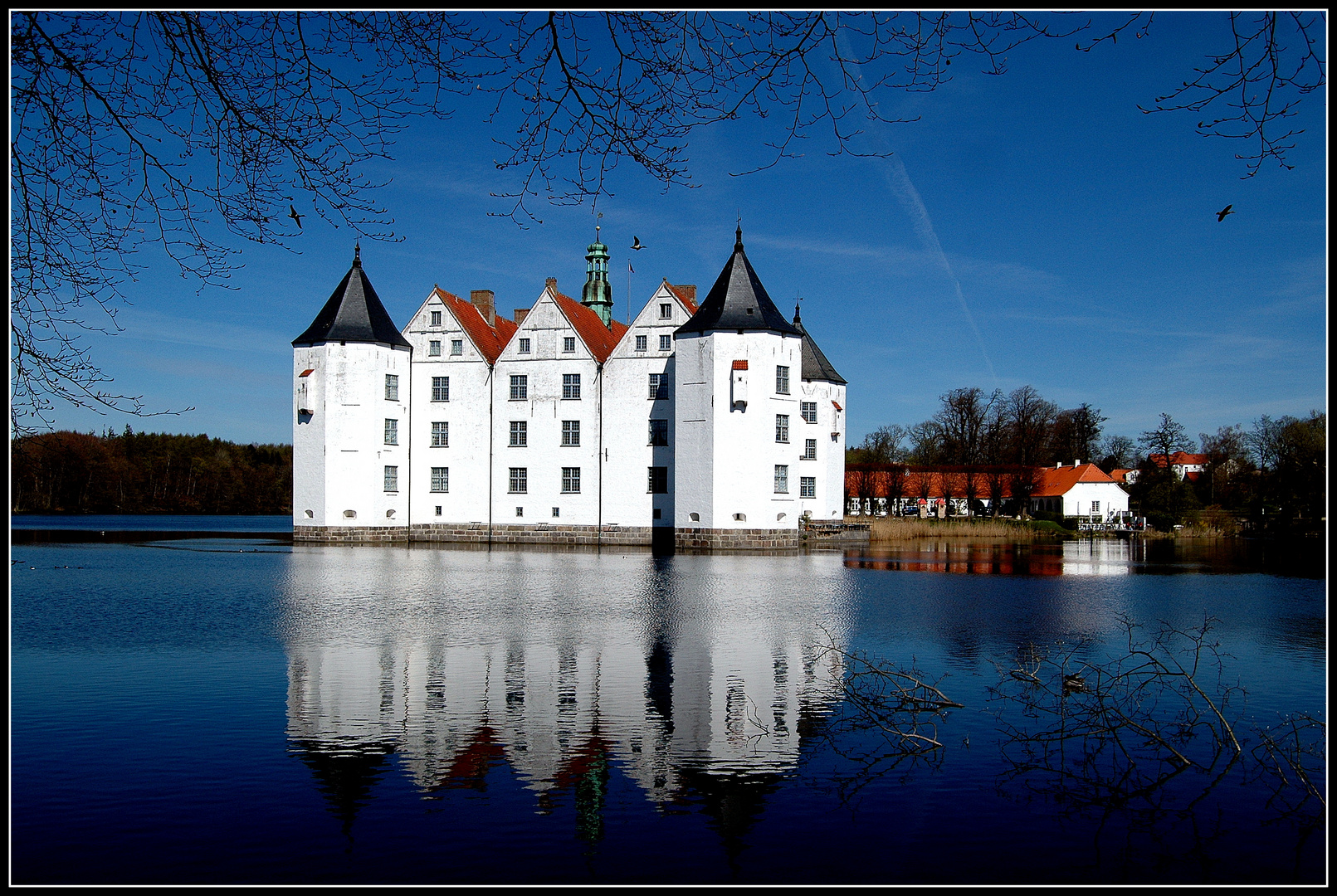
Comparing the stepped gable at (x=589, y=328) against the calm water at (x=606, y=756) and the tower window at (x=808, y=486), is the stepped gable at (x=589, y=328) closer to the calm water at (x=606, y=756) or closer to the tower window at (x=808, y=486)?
the tower window at (x=808, y=486)

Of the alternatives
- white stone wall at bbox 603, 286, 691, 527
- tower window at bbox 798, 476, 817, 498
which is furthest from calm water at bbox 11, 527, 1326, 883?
tower window at bbox 798, 476, 817, 498

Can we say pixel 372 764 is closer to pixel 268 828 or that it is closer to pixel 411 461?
Answer: pixel 268 828

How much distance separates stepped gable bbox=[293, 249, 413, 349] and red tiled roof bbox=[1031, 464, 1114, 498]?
146 feet

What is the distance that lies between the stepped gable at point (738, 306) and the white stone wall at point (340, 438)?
12.8 m

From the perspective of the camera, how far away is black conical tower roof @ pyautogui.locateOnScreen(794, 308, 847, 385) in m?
45.0

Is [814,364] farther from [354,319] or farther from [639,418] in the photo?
[354,319]

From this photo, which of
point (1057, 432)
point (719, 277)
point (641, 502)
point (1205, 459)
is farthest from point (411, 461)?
point (1205, 459)

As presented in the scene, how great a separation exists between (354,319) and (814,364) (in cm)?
1976

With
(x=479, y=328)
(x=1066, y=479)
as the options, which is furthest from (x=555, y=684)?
(x=1066, y=479)

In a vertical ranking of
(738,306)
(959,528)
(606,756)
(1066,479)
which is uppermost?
(738,306)

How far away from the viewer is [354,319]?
4084 centimetres

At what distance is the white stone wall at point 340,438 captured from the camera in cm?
3981

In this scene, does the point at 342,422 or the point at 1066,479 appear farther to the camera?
the point at 1066,479

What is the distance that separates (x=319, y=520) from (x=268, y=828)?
35.4 m
